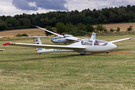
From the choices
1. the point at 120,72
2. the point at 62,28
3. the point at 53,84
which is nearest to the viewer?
the point at 53,84

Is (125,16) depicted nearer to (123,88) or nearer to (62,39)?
(62,39)

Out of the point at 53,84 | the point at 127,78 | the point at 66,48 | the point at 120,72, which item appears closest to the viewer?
the point at 53,84

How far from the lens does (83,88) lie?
243 inches

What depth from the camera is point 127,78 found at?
7.28 meters

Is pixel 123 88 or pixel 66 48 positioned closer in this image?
pixel 123 88

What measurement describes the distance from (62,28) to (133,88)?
64707 millimetres

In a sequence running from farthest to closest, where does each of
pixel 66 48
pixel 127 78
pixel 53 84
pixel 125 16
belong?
pixel 125 16 < pixel 66 48 < pixel 127 78 < pixel 53 84

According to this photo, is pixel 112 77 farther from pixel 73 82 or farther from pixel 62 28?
pixel 62 28

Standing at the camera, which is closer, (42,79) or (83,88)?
(83,88)

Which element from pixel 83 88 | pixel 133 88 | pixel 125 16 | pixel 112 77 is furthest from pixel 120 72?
pixel 125 16

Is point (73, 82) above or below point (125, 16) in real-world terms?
below

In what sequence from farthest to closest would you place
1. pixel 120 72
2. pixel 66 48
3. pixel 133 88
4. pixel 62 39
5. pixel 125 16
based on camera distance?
pixel 125 16 → pixel 62 39 → pixel 66 48 → pixel 120 72 → pixel 133 88

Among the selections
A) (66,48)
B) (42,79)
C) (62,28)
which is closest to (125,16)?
(62,28)

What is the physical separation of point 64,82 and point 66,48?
7445 mm
